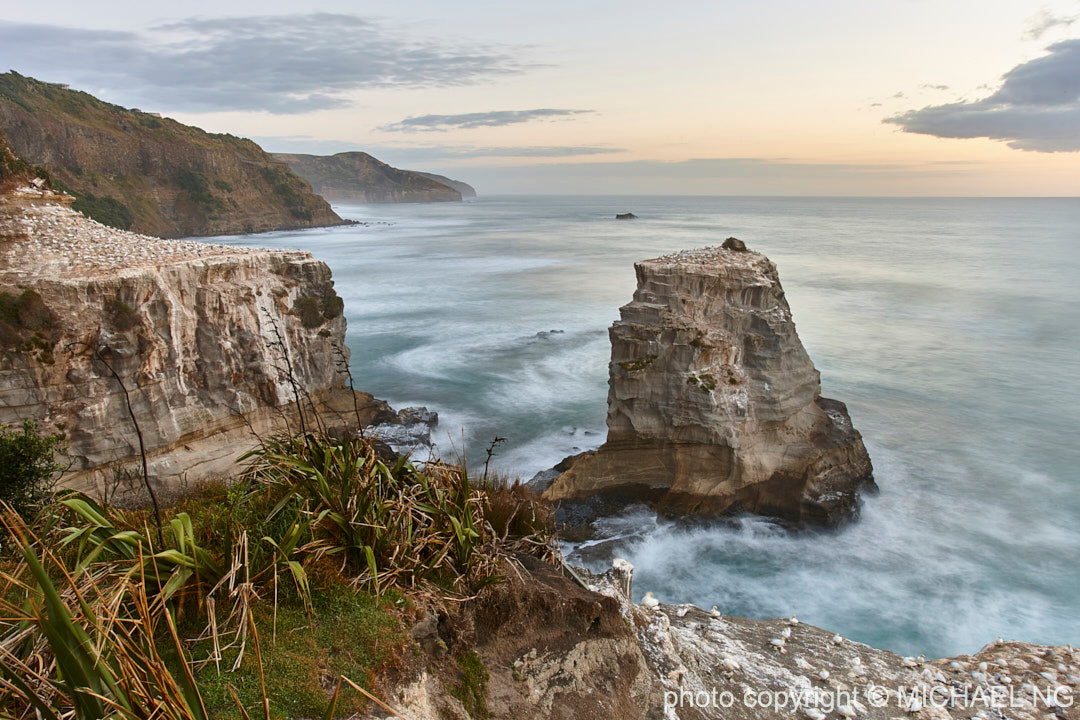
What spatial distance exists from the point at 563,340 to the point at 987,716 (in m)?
27.3

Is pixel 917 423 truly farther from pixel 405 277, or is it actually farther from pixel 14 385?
pixel 405 277

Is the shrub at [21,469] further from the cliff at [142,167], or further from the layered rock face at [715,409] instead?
the cliff at [142,167]

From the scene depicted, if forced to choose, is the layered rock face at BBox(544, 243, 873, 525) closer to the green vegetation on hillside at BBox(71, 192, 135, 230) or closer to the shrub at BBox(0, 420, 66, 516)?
the shrub at BBox(0, 420, 66, 516)

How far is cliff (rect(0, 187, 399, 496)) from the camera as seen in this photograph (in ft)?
40.1

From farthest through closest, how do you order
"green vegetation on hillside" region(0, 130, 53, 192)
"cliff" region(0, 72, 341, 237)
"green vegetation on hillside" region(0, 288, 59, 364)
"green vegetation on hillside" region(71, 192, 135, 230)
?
"cliff" region(0, 72, 341, 237)
"green vegetation on hillside" region(71, 192, 135, 230)
"green vegetation on hillside" region(0, 130, 53, 192)
"green vegetation on hillside" region(0, 288, 59, 364)

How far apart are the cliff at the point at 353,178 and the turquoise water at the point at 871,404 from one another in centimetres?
11221

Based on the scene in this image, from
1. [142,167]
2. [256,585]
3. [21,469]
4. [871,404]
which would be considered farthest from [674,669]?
[142,167]

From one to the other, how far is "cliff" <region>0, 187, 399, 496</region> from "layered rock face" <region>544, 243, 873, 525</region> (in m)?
6.53

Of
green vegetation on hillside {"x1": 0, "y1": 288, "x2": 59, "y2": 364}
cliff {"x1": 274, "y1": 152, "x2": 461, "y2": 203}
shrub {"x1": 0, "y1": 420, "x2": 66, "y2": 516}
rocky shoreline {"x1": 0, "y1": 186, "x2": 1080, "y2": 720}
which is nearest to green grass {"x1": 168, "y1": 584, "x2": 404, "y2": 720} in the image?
rocky shoreline {"x1": 0, "y1": 186, "x2": 1080, "y2": 720}

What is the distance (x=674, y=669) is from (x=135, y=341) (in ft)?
40.4

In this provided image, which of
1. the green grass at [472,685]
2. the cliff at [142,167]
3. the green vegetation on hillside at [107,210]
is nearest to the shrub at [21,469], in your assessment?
the green grass at [472,685]

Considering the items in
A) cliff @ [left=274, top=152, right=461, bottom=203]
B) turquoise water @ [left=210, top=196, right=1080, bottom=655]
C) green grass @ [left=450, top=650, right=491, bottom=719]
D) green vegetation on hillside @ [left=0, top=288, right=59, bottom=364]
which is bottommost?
turquoise water @ [left=210, top=196, right=1080, bottom=655]

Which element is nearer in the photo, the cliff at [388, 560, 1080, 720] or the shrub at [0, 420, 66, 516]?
the cliff at [388, 560, 1080, 720]

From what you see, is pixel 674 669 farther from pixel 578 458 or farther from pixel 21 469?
pixel 578 458
